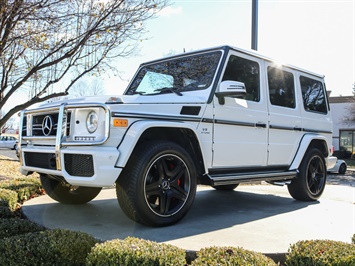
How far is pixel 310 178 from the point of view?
573cm

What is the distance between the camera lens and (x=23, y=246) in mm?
2590

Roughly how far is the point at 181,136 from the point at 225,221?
1.11 meters

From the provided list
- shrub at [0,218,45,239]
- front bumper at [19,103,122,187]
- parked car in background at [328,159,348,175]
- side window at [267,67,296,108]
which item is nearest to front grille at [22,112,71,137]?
front bumper at [19,103,122,187]

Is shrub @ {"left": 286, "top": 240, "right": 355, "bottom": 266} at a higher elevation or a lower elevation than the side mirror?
lower

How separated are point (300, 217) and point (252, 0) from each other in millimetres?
6157

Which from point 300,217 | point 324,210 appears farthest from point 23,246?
point 324,210

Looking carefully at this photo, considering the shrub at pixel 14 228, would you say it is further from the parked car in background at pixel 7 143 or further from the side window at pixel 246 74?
the parked car in background at pixel 7 143

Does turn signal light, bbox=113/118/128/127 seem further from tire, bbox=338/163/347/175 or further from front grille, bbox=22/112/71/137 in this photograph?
tire, bbox=338/163/347/175

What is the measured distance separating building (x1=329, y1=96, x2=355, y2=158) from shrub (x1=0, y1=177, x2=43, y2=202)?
26.1 metres

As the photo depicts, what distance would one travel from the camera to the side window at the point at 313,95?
5840 millimetres

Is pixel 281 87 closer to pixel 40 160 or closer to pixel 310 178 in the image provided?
pixel 310 178

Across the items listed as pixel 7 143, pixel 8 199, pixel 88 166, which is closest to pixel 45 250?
pixel 88 166

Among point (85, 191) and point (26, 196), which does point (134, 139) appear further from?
point (26, 196)

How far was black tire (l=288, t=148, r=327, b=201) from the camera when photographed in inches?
215
